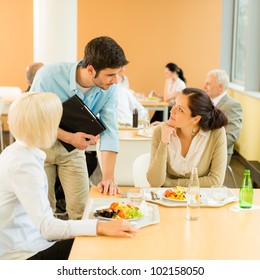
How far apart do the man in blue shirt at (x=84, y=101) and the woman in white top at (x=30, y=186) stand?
23.6 inches

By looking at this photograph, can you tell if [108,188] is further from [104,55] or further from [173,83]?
[173,83]

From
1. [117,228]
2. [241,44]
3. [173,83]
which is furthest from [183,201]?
[241,44]

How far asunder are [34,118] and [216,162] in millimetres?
1278

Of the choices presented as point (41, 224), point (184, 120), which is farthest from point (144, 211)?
point (184, 120)

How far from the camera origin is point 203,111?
290 centimetres

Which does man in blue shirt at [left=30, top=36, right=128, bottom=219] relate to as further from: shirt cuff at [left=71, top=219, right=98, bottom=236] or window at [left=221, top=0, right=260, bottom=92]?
window at [left=221, top=0, right=260, bottom=92]

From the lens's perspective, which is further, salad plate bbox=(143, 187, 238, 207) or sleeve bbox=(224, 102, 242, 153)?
sleeve bbox=(224, 102, 242, 153)

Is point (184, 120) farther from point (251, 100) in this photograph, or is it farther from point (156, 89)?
point (156, 89)

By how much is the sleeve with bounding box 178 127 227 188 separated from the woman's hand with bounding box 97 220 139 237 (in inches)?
36.1

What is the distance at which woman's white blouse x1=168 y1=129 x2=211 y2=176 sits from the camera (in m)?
2.91

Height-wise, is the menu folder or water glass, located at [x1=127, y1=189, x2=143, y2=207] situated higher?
the menu folder

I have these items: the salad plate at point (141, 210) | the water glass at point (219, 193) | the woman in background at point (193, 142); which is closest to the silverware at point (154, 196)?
the salad plate at point (141, 210)

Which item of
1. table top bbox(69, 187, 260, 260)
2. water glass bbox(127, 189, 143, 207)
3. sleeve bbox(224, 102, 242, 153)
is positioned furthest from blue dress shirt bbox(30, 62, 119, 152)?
sleeve bbox(224, 102, 242, 153)

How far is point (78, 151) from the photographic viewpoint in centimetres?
300
